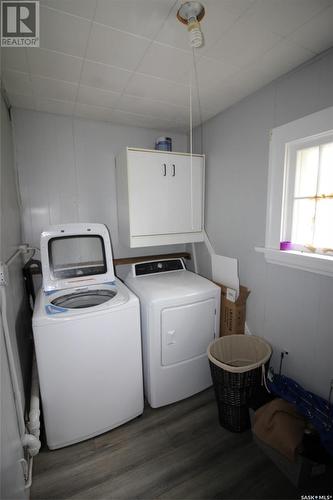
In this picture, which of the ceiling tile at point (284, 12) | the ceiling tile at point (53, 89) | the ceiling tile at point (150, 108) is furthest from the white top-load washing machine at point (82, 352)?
A: the ceiling tile at point (284, 12)

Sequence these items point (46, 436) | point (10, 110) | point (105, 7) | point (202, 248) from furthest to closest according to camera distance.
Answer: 1. point (202, 248)
2. point (10, 110)
3. point (46, 436)
4. point (105, 7)

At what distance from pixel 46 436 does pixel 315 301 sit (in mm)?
1902

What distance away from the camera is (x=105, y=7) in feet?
3.08

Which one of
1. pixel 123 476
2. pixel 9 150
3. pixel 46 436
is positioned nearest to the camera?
pixel 123 476

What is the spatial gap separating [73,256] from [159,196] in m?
0.97

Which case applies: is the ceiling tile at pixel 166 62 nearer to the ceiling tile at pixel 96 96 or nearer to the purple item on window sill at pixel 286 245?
the ceiling tile at pixel 96 96

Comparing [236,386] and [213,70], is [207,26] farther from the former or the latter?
[236,386]

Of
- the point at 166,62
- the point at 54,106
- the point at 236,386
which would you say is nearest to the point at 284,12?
the point at 166,62

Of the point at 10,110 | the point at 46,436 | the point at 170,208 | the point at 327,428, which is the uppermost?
the point at 10,110

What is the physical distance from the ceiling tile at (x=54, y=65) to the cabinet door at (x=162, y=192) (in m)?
0.61

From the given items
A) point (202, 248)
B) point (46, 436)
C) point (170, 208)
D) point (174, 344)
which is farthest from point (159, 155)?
point (46, 436)

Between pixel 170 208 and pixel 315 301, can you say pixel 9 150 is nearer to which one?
pixel 170 208

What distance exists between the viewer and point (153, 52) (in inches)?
47.9

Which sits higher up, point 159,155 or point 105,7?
point 105,7
